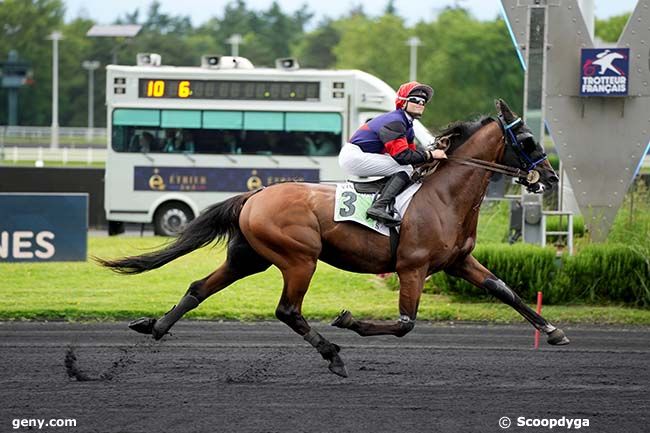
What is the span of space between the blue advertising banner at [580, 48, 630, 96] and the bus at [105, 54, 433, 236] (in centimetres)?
682

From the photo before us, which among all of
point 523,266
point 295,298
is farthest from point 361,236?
point 523,266

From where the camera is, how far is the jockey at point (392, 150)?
863 cm

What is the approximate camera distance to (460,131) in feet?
30.0

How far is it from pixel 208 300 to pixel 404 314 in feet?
17.0

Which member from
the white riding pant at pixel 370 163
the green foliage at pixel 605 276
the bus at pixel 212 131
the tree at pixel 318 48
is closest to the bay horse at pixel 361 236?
the white riding pant at pixel 370 163

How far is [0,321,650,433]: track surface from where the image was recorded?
6887 millimetres

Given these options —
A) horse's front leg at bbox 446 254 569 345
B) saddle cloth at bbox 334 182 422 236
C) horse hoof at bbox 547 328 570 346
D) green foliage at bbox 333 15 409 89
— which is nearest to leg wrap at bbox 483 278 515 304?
horse's front leg at bbox 446 254 569 345

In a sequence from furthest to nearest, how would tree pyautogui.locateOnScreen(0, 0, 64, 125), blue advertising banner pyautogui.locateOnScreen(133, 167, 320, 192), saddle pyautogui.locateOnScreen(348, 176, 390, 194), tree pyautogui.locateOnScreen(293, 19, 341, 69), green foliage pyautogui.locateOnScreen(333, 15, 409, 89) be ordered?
1. tree pyautogui.locateOnScreen(293, 19, 341, 69)
2. tree pyautogui.locateOnScreen(0, 0, 64, 125)
3. green foliage pyautogui.locateOnScreen(333, 15, 409, 89)
4. blue advertising banner pyautogui.locateOnScreen(133, 167, 320, 192)
5. saddle pyautogui.locateOnScreen(348, 176, 390, 194)

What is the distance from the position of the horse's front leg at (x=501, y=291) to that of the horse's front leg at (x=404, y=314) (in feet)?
1.74

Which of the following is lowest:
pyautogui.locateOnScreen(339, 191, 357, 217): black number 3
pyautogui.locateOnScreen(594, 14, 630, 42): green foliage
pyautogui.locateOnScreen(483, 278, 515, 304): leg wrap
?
pyautogui.locateOnScreen(483, 278, 515, 304): leg wrap

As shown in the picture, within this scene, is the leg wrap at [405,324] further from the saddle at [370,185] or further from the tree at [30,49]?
the tree at [30,49]

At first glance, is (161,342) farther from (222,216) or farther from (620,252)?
(620,252)

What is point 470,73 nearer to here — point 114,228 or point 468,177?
point 114,228

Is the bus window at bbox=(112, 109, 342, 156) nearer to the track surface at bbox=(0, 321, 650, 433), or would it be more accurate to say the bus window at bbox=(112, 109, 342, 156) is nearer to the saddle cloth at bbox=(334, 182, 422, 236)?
the track surface at bbox=(0, 321, 650, 433)
